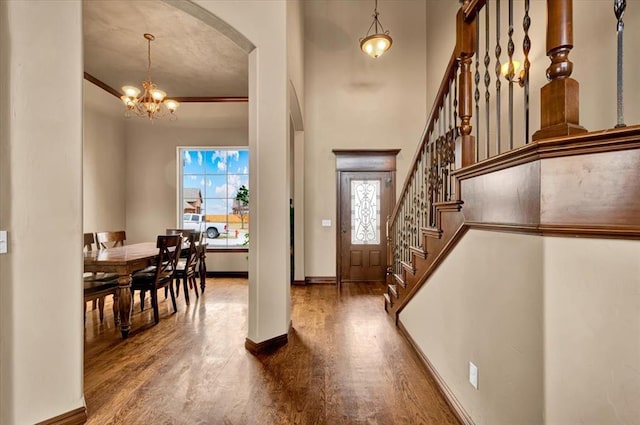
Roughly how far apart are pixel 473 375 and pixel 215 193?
576 centimetres

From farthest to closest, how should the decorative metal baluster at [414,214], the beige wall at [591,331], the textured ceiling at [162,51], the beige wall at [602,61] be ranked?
the textured ceiling at [162,51] → the decorative metal baluster at [414,214] → the beige wall at [602,61] → the beige wall at [591,331]

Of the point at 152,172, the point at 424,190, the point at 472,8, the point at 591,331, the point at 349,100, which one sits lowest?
the point at 591,331

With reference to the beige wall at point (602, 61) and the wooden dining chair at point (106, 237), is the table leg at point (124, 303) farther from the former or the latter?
the beige wall at point (602, 61)

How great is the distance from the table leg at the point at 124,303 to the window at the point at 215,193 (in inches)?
124

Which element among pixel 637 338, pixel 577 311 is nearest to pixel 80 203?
pixel 577 311

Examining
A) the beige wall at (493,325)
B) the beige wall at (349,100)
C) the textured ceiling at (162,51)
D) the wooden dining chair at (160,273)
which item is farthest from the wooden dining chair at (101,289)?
the beige wall at (493,325)

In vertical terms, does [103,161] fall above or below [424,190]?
above

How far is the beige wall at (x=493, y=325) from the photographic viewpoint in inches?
46.5

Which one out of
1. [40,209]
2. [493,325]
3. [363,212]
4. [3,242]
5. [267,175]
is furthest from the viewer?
[363,212]

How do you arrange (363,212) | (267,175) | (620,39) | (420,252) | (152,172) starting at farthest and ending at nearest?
(152,172), (363,212), (267,175), (420,252), (620,39)

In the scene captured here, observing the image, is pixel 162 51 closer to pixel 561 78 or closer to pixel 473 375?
pixel 561 78

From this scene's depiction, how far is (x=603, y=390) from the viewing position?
0.98 meters

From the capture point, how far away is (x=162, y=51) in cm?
426

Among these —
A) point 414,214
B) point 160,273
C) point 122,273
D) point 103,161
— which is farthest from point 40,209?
point 103,161
